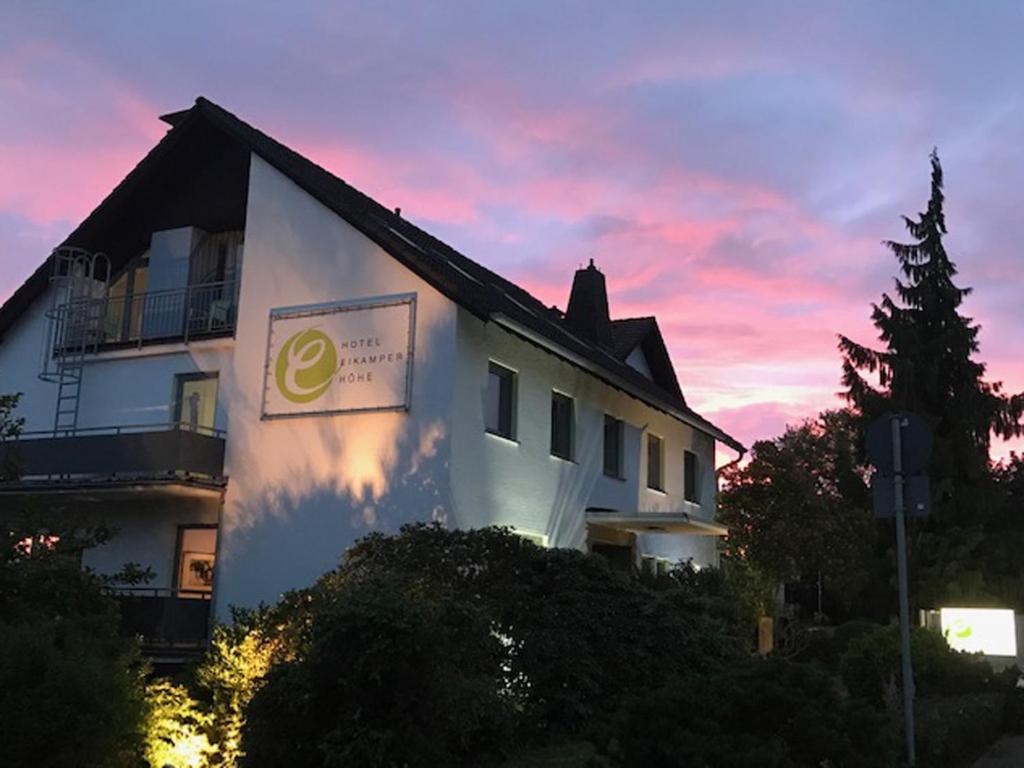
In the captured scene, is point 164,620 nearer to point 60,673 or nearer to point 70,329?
point 70,329

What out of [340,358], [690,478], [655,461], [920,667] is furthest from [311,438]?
[690,478]

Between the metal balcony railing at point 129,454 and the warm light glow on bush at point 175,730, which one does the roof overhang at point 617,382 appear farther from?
the warm light glow on bush at point 175,730

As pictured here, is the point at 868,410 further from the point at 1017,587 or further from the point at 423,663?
the point at 423,663

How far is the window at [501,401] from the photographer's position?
63.5 ft

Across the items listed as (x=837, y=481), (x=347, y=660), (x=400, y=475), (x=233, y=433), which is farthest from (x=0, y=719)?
(x=837, y=481)

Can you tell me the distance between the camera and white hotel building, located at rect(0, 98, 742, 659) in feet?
59.5

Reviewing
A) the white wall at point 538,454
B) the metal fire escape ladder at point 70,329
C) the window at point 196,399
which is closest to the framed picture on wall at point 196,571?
the window at point 196,399

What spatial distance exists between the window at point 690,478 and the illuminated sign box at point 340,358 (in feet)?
40.7

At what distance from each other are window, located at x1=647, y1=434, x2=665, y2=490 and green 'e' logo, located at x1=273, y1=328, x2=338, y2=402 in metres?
9.86

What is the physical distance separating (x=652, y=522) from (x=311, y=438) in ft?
23.1

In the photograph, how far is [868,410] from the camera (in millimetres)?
36688

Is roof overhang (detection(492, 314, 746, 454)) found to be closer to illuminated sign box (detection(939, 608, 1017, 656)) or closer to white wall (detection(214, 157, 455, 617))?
white wall (detection(214, 157, 455, 617))

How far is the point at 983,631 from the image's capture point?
20.4 m

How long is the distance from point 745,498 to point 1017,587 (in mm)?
10416
